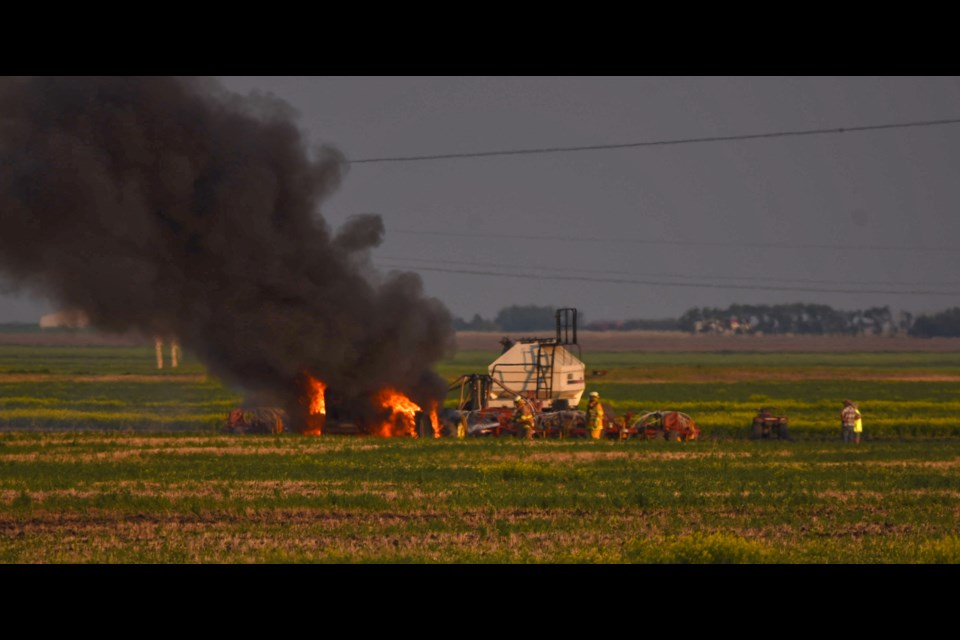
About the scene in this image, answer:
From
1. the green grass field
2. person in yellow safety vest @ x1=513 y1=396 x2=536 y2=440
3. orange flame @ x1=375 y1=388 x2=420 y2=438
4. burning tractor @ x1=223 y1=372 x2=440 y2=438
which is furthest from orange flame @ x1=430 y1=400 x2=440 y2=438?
the green grass field

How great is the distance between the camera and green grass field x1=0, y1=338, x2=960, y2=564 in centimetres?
2011

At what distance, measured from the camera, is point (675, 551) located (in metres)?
19.5

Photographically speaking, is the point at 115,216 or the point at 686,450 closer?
the point at 686,450

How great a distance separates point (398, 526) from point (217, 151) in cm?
2722

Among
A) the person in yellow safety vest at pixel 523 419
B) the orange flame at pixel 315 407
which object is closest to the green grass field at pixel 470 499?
the person in yellow safety vest at pixel 523 419

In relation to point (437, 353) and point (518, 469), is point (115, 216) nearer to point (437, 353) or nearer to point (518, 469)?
point (437, 353)

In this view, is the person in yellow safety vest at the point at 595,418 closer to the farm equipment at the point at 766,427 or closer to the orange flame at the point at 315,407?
the farm equipment at the point at 766,427

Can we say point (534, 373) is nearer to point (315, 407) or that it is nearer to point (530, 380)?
point (530, 380)

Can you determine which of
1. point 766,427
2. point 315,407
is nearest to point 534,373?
point 315,407

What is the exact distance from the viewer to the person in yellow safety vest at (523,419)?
152 feet

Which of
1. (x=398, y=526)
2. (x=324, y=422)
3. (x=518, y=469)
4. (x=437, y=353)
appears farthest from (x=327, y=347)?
(x=398, y=526)

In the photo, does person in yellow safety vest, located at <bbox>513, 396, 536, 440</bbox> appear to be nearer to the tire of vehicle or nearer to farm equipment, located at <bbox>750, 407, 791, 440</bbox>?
farm equipment, located at <bbox>750, 407, 791, 440</bbox>

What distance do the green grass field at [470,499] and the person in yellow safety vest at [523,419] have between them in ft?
8.39

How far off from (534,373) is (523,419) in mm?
3444
